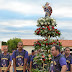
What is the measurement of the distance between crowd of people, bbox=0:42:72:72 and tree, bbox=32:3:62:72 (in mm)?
1010

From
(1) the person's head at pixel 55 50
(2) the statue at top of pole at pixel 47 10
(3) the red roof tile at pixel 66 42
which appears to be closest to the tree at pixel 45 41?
(2) the statue at top of pole at pixel 47 10

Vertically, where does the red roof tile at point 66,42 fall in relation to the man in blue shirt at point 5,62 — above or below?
above

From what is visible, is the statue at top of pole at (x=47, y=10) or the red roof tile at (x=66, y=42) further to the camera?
the red roof tile at (x=66, y=42)

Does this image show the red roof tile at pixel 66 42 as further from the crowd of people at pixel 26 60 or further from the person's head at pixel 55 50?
the person's head at pixel 55 50

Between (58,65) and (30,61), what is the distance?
591cm

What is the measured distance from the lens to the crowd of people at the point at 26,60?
246 inches

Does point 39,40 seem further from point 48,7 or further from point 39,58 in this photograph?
point 48,7

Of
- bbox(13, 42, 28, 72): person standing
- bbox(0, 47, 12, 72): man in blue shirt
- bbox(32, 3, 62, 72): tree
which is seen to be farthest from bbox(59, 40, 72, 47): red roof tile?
bbox(13, 42, 28, 72): person standing

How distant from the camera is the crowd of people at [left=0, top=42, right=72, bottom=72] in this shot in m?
6.25

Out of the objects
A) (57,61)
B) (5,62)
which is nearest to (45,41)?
(5,62)

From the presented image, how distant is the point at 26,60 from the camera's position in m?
9.10

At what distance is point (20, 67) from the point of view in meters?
9.13

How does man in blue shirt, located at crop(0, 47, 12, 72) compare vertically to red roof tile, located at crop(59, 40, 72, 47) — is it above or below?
below

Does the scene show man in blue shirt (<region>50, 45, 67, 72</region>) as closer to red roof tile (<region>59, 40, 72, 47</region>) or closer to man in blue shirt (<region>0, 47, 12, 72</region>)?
man in blue shirt (<region>0, 47, 12, 72</region>)
